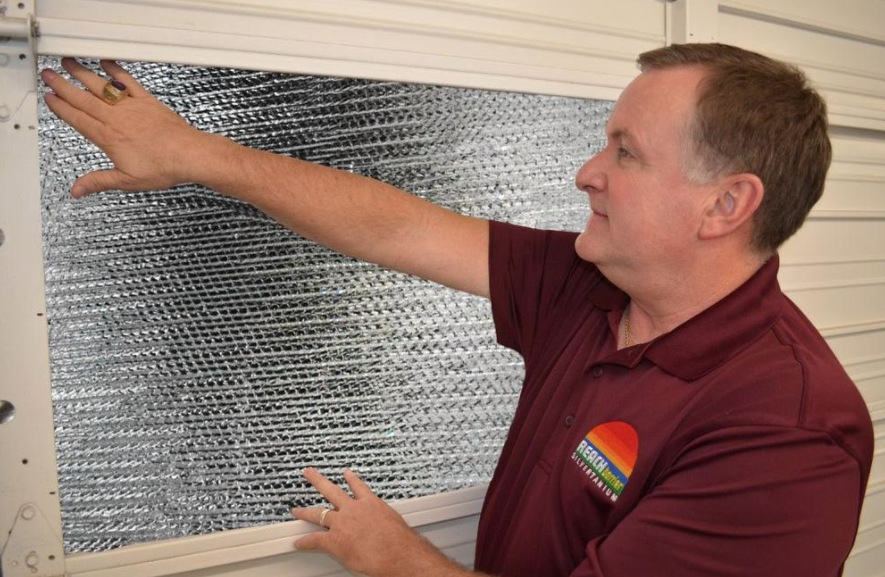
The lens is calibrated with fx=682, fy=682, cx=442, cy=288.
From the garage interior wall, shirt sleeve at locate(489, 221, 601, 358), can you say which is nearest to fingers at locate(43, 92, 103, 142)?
the garage interior wall

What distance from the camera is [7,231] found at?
1.06 meters

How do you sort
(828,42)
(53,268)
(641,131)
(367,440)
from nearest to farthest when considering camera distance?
1. (641,131)
2. (53,268)
3. (367,440)
4. (828,42)

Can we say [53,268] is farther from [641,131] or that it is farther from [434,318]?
[641,131]

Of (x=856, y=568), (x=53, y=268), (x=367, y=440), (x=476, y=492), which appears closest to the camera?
(x=53, y=268)

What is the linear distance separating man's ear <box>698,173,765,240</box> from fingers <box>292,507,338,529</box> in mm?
764

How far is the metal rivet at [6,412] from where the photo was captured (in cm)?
107

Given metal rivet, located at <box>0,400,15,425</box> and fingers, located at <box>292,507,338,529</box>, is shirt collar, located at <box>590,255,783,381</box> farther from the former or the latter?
metal rivet, located at <box>0,400,15,425</box>

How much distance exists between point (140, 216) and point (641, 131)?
0.83 meters

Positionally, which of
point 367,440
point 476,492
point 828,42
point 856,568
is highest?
point 828,42

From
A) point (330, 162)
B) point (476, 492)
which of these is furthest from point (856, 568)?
point (330, 162)

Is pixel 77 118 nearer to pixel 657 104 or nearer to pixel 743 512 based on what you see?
pixel 657 104

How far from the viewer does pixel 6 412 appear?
1075 mm

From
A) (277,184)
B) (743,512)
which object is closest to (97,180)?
(277,184)

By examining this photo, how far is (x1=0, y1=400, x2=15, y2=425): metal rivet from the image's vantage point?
1072 mm
